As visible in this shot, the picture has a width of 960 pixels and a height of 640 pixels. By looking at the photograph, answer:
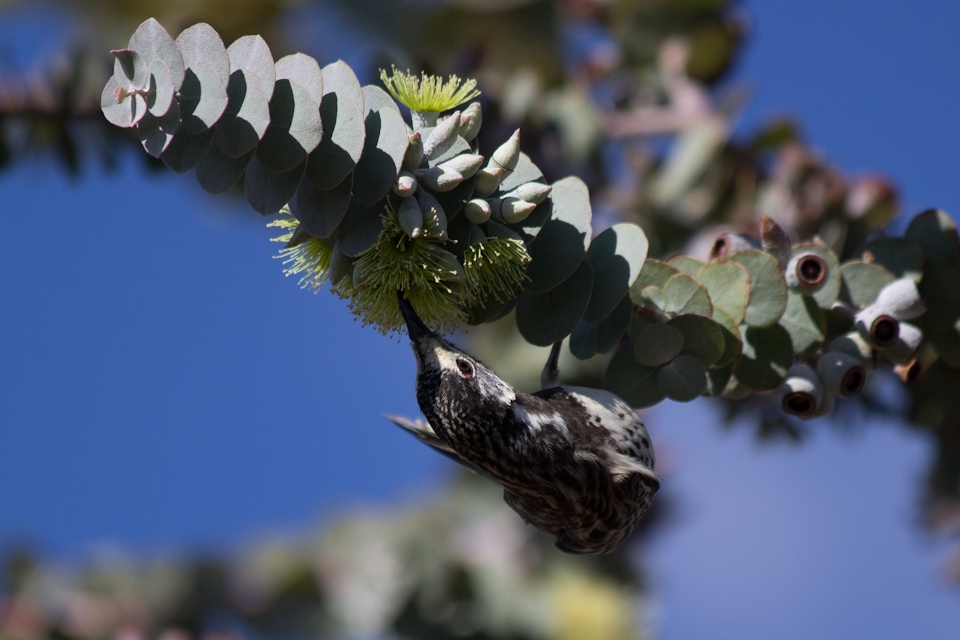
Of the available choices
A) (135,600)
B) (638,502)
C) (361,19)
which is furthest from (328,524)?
(638,502)

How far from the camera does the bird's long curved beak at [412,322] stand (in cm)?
173

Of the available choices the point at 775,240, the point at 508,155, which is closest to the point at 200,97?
the point at 508,155

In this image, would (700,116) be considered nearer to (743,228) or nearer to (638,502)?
(743,228)

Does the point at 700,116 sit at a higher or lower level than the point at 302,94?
higher

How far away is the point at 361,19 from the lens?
6.99m

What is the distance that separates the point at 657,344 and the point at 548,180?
1.65m

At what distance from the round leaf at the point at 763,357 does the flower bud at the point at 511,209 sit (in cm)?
54

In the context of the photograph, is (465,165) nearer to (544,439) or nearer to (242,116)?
(242,116)

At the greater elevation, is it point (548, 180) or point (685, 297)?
point (548, 180)

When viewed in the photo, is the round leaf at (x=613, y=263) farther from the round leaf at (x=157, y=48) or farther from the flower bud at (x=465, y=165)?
the round leaf at (x=157, y=48)

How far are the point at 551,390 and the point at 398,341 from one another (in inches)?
14.7

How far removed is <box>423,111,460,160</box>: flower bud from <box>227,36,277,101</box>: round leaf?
277 millimetres

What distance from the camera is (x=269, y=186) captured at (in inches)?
60.8

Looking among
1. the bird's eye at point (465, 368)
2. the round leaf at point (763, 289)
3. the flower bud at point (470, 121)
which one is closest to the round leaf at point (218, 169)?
the flower bud at point (470, 121)
